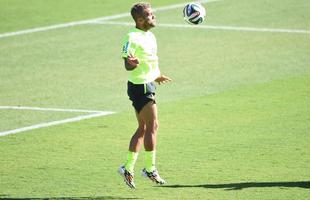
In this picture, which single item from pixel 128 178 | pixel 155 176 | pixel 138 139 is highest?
pixel 138 139

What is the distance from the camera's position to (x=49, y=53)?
80.5 ft

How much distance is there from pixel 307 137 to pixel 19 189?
5.27 metres

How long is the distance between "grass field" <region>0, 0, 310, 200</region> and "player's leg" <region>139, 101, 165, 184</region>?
19 centimetres

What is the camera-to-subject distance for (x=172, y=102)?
1944 centimetres

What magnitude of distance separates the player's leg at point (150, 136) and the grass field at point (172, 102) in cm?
19

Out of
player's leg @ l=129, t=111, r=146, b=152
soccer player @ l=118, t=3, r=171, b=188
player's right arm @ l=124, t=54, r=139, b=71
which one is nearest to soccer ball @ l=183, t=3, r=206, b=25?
soccer player @ l=118, t=3, r=171, b=188

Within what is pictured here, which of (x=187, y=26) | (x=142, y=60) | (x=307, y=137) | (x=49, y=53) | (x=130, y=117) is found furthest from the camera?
(x=187, y=26)

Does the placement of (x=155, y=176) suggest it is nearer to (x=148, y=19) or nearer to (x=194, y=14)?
(x=148, y=19)

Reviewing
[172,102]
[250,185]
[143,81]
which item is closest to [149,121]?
[143,81]

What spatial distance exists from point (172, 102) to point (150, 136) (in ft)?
19.7

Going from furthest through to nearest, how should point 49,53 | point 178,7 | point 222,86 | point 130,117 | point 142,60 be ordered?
point 178,7, point 49,53, point 222,86, point 130,117, point 142,60

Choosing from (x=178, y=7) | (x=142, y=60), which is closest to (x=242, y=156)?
(x=142, y=60)

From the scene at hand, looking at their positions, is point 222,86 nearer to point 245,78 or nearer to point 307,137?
point 245,78

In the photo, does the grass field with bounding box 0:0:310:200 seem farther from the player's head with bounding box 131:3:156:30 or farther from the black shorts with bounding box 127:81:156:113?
the player's head with bounding box 131:3:156:30
